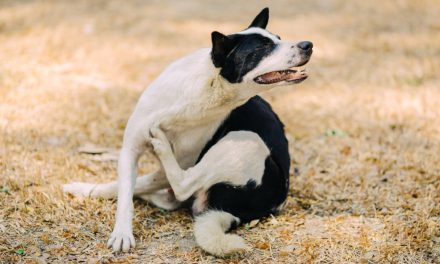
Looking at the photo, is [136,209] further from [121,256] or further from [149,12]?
[149,12]

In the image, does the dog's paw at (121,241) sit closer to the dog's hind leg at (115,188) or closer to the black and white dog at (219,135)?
the black and white dog at (219,135)

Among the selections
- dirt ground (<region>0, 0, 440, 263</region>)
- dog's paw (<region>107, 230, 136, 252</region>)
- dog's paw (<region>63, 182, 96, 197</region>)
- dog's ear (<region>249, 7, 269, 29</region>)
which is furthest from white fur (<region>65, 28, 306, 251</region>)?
dog's paw (<region>63, 182, 96, 197</region>)

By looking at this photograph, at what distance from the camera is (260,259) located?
11.3 ft

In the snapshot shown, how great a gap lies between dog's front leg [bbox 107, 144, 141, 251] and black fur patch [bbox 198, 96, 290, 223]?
0.49 metres

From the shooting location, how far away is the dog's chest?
3805 mm

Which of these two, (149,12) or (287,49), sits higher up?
(287,49)

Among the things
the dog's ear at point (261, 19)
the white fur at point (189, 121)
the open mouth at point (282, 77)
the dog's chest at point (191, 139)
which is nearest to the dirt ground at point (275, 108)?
the white fur at point (189, 121)

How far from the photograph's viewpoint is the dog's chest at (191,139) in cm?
380

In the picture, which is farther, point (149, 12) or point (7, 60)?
point (149, 12)

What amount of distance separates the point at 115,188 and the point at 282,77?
1.51 m

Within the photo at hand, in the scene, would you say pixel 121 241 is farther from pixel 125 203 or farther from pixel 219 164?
pixel 219 164

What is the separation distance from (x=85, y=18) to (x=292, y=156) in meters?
5.19

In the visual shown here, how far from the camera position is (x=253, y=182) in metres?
3.71

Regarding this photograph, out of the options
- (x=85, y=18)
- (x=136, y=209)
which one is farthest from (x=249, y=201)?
(x=85, y=18)
